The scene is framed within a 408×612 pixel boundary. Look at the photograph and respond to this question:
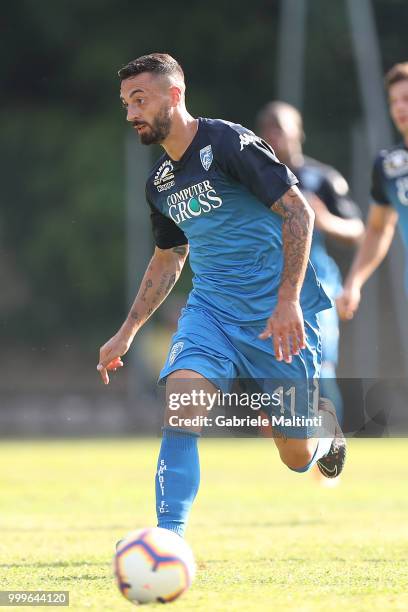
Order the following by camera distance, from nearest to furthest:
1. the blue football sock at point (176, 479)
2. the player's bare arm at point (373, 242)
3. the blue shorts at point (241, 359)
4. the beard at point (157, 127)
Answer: the blue football sock at point (176, 479), the blue shorts at point (241, 359), the beard at point (157, 127), the player's bare arm at point (373, 242)

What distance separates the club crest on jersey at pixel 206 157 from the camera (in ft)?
18.8

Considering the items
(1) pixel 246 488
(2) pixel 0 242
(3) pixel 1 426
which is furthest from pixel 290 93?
(1) pixel 246 488

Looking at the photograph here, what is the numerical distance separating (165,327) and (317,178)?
1542cm

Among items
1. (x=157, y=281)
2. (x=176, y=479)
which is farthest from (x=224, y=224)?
(x=176, y=479)

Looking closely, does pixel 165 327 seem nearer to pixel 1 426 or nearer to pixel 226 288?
pixel 1 426

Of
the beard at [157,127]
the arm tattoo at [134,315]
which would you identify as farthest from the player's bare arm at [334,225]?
the beard at [157,127]

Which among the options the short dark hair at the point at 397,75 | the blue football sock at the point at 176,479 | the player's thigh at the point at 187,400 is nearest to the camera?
the blue football sock at the point at 176,479

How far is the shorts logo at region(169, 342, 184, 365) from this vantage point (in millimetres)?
5570

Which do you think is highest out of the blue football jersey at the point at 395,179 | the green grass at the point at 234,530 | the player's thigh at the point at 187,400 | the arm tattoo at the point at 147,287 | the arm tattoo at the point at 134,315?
the blue football jersey at the point at 395,179

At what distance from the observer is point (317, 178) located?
9523 millimetres

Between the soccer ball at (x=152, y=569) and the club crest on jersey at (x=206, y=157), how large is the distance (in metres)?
1.75

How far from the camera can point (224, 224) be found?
578 centimetres

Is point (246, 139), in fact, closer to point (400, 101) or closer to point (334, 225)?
point (400, 101)

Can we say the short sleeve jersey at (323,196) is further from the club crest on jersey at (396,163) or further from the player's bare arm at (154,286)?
the player's bare arm at (154,286)
